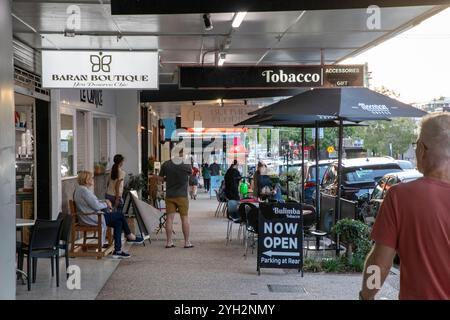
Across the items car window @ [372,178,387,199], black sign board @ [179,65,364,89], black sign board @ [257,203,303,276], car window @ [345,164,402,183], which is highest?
black sign board @ [179,65,364,89]

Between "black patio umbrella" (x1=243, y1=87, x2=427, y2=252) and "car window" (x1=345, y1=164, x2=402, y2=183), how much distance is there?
18.9 ft

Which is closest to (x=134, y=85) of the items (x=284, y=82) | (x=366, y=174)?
(x=284, y=82)

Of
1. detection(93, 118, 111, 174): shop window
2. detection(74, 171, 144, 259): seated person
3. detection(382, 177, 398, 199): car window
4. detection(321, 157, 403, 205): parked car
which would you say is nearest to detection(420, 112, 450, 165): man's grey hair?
detection(74, 171, 144, 259): seated person

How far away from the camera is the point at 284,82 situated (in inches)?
388

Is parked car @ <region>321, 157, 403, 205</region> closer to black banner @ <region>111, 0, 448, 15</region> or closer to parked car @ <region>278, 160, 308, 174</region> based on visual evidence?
parked car @ <region>278, 160, 308, 174</region>

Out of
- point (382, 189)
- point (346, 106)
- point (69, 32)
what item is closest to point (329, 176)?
point (382, 189)

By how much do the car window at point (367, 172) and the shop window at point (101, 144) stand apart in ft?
20.0

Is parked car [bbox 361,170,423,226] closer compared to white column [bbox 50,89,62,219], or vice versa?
white column [bbox 50,89,62,219]

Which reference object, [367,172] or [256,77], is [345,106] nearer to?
[256,77]

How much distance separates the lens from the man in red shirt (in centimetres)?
303

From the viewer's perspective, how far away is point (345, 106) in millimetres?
9180

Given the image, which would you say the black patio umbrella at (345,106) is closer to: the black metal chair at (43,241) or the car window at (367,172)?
the black metal chair at (43,241)

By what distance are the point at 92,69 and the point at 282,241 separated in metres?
3.41

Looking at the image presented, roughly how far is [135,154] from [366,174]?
6322mm
